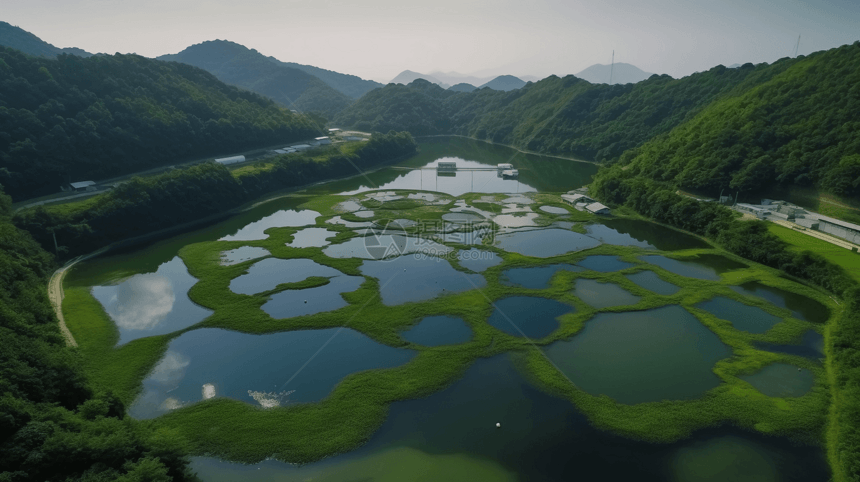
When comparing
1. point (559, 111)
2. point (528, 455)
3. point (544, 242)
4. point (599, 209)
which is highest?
point (559, 111)

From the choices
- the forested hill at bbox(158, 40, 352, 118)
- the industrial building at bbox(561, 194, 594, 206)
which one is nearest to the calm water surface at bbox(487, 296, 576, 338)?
the industrial building at bbox(561, 194, 594, 206)

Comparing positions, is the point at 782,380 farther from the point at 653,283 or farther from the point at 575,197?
the point at 575,197

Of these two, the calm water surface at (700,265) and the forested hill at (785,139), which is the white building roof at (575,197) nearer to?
the forested hill at (785,139)

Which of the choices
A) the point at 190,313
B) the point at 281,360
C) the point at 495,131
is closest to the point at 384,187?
the point at 190,313

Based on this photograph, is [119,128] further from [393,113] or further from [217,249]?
[393,113]

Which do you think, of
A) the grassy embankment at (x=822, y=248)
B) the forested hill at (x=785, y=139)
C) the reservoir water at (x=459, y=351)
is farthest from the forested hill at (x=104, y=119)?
the grassy embankment at (x=822, y=248)

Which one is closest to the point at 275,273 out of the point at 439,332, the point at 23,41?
the point at 439,332
